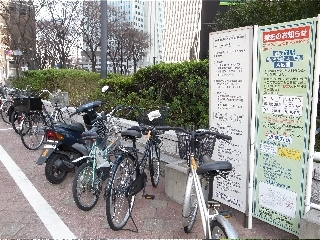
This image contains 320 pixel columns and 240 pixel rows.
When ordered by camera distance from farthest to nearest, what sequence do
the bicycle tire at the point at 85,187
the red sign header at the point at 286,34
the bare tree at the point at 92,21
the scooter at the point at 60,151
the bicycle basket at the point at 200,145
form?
the bare tree at the point at 92,21
the scooter at the point at 60,151
the bicycle tire at the point at 85,187
the bicycle basket at the point at 200,145
the red sign header at the point at 286,34

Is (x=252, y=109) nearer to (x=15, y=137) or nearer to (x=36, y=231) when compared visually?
(x=36, y=231)

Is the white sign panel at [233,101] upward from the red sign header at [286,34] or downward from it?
downward

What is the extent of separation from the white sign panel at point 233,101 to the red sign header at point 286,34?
17 cm

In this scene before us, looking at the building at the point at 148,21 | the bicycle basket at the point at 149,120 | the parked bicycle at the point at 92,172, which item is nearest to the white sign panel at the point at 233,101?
the bicycle basket at the point at 149,120

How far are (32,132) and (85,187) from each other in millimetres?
3991

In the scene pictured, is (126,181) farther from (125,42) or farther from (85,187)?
(125,42)

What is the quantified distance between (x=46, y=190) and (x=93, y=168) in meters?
1.20

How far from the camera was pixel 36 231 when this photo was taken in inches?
125

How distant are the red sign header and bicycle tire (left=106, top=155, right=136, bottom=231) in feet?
6.48

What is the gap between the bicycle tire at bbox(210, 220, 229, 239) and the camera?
220 centimetres

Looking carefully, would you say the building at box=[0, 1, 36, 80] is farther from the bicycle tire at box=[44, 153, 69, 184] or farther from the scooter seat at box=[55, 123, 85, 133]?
the bicycle tire at box=[44, 153, 69, 184]

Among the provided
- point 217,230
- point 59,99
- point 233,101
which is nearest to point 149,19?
point 59,99

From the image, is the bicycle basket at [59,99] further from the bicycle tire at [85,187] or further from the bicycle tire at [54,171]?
the bicycle tire at [85,187]

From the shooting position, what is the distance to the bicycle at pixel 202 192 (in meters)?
2.26
